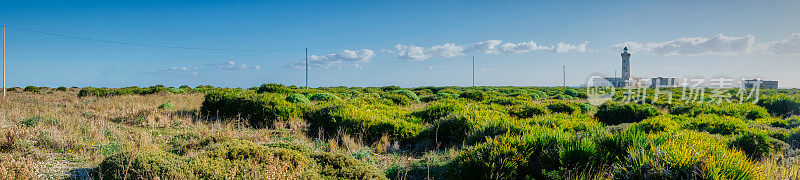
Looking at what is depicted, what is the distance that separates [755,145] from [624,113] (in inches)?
256

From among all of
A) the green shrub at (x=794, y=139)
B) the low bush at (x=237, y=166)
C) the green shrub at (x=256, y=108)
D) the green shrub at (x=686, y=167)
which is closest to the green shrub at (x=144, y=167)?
the low bush at (x=237, y=166)

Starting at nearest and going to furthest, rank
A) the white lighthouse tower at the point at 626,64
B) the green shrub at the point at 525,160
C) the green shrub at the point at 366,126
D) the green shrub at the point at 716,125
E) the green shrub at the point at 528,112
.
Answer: the green shrub at the point at 525,160
the green shrub at the point at 366,126
the green shrub at the point at 716,125
the green shrub at the point at 528,112
the white lighthouse tower at the point at 626,64

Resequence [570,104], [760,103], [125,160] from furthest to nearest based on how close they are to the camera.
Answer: [760,103], [570,104], [125,160]

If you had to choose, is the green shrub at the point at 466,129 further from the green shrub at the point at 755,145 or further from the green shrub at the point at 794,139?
the green shrub at the point at 794,139

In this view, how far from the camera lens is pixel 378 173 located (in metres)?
4.64

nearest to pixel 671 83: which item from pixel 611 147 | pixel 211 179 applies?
pixel 611 147

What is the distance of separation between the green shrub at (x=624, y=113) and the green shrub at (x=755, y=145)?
586 centimetres

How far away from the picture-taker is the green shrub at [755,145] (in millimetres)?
6121

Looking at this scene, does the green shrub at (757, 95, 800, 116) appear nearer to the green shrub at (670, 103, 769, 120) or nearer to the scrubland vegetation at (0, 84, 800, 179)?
the green shrub at (670, 103, 769, 120)

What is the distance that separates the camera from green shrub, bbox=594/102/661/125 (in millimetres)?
12328

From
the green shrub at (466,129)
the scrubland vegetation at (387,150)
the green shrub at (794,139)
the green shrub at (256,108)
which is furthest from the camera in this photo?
the green shrub at (256,108)

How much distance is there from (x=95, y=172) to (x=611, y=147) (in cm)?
600

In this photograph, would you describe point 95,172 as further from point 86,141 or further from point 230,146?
point 86,141

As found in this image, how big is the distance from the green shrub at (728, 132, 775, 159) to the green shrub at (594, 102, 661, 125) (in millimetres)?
5865
